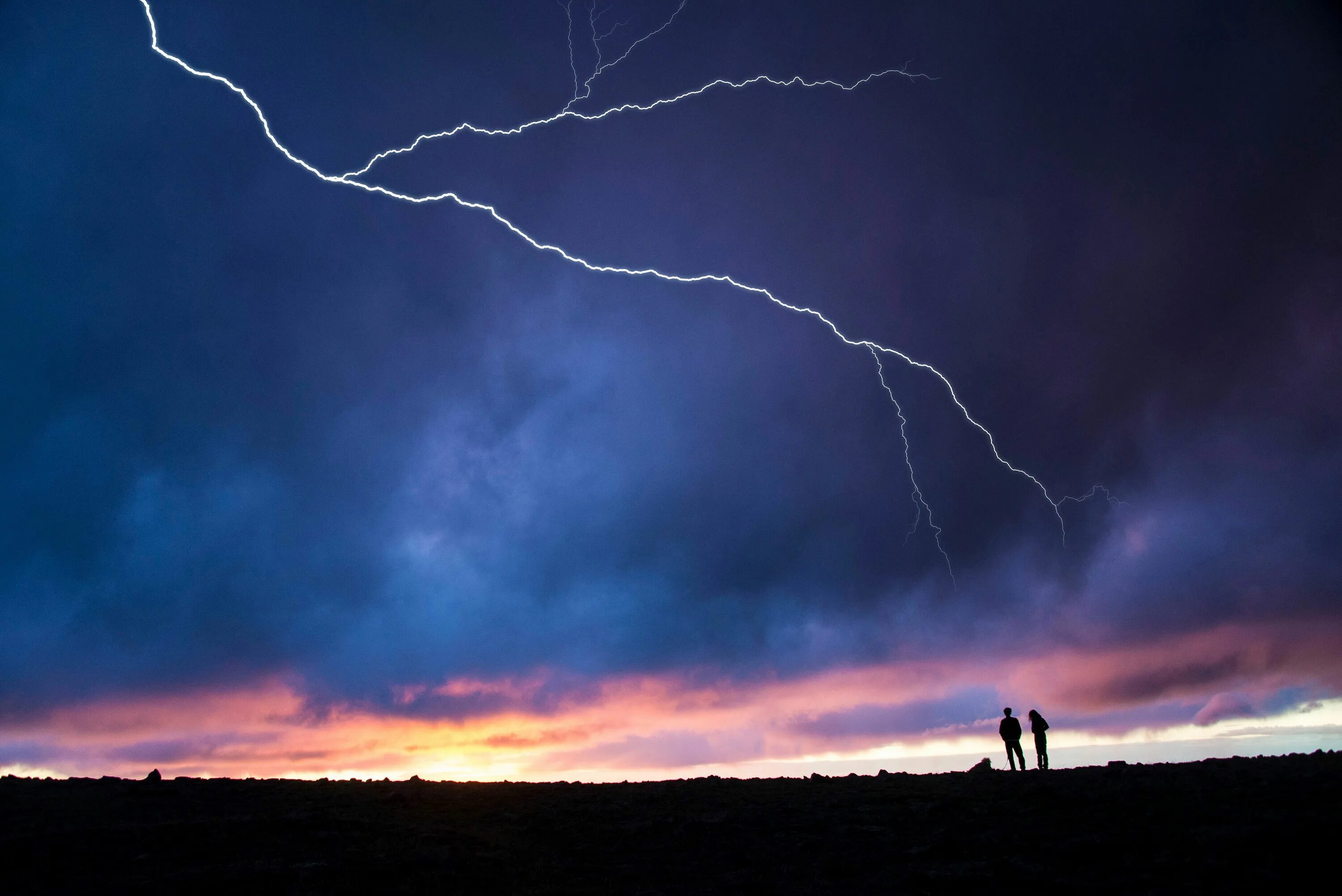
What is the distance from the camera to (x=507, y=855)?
46.2ft

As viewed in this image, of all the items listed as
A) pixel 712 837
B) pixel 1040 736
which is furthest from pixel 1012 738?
pixel 712 837

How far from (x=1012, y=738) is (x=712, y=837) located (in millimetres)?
10458

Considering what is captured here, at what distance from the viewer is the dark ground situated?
38.3 ft

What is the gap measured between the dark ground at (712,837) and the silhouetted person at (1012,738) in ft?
8.37

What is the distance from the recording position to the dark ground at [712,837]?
11664mm

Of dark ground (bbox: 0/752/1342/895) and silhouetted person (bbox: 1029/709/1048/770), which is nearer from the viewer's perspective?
dark ground (bbox: 0/752/1342/895)

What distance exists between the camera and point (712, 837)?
49.1ft

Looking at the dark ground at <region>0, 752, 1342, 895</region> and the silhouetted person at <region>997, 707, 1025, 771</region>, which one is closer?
the dark ground at <region>0, 752, 1342, 895</region>

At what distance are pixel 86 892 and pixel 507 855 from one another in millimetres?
6147

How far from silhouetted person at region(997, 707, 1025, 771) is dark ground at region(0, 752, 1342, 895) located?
2.55m

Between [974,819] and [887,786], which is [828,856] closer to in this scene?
[974,819]

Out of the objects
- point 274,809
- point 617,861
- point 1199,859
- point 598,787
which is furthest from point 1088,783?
point 274,809

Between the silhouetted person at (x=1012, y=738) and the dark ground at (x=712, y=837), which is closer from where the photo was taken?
the dark ground at (x=712, y=837)

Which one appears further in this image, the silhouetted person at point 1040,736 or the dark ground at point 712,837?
the silhouetted person at point 1040,736
